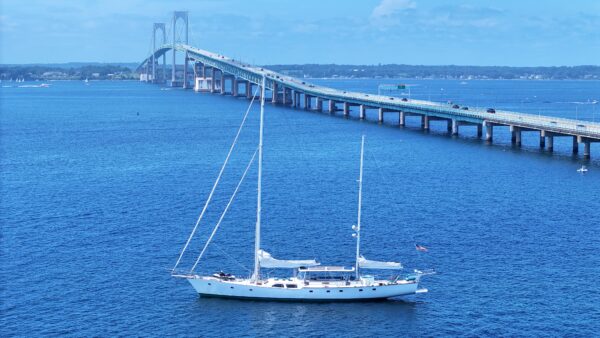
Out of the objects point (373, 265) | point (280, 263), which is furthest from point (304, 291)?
point (373, 265)

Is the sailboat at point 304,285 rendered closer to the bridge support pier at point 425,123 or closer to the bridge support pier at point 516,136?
the bridge support pier at point 516,136

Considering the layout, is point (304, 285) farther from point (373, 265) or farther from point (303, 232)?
point (303, 232)

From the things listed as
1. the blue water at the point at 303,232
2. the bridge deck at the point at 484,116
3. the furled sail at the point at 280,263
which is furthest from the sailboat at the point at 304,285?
the bridge deck at the point at 484,116

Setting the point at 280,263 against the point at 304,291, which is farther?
the point at 280,263

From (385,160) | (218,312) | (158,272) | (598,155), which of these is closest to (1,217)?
(158,272)

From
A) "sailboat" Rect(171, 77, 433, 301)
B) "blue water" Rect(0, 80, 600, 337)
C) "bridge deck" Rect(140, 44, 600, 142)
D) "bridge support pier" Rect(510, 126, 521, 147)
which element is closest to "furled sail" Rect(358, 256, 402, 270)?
"sailboat" Rect(171, 77, 433, 301)

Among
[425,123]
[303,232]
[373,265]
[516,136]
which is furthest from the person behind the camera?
[425,123]

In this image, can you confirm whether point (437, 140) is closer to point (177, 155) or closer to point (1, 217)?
point (177, 155)
